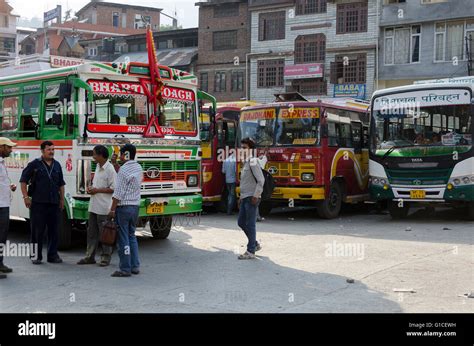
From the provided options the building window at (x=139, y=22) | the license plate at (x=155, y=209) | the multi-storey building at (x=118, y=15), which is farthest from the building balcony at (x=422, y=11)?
the building window at (x=139, y=22)

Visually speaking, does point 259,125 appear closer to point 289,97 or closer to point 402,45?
point 289,97

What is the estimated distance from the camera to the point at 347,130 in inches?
659

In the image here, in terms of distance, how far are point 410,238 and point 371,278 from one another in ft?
13.4

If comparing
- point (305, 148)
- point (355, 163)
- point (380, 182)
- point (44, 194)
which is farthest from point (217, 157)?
point (44, 194)

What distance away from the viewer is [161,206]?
413 inches

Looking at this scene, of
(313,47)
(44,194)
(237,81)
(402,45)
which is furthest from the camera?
(237,81)

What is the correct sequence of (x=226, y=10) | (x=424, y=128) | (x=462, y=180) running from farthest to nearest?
(x=226, y=10) → (x=424, y=128) → (x=462, y=180)

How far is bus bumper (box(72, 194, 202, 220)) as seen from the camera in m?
9.83

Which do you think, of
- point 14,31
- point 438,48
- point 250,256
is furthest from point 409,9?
point 14,31

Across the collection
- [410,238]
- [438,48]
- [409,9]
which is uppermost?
[409,9]

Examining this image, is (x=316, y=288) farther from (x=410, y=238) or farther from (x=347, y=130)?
(x=347, y=130)

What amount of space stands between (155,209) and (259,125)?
241 inches

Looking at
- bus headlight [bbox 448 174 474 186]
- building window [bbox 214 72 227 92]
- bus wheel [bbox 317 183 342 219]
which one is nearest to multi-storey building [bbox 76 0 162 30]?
building window [bbox 214 72 227 92]

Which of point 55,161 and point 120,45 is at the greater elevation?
point 120,45
